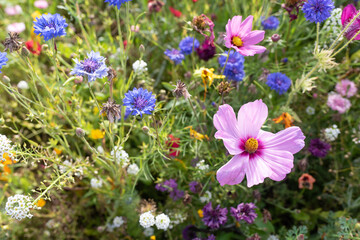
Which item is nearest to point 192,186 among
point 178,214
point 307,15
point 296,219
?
point 178,214

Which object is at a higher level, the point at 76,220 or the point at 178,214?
the point at 178,214

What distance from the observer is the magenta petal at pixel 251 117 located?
0.83m

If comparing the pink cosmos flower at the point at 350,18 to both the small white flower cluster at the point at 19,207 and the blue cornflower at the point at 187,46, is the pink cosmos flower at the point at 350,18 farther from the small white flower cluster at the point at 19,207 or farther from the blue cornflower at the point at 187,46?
the small white flower cluster at the point at 19,207

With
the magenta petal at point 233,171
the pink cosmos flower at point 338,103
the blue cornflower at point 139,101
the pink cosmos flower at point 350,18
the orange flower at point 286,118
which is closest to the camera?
the magenta petal at point 233,171

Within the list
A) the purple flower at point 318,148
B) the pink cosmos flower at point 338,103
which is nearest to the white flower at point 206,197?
the purple flower at point 318,148

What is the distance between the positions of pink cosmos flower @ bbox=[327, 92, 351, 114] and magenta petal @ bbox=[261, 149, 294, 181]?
0.69 meters

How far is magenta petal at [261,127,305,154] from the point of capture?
81cm

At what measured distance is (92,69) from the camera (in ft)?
2.81

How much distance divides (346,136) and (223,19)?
875mm

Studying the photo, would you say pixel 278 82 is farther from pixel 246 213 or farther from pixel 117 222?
pixel 117 222

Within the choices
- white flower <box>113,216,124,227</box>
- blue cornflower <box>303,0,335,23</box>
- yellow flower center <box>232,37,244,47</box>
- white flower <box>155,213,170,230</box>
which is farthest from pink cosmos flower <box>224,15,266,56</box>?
white flower <box>113,216,124,227</box>

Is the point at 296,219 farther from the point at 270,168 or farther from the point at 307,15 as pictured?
the point at 307,15

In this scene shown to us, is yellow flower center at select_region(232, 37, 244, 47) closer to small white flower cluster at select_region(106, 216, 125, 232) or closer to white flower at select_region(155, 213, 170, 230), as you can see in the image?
white flower at select_region(155, 213, 170, 230)

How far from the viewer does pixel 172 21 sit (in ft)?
6.00
